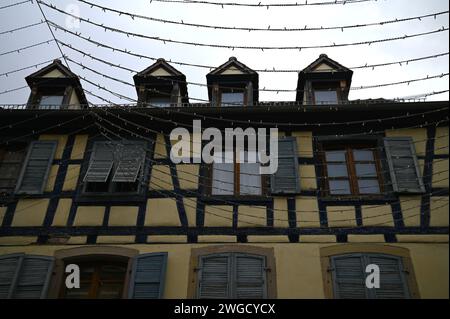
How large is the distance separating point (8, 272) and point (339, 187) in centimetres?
591

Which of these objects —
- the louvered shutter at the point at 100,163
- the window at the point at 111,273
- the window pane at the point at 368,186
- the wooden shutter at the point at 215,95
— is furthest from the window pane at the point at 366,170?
the louvered shutter at the point at 100,163

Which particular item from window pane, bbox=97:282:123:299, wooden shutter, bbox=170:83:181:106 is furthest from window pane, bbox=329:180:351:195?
window pane, bbox=97:282:123:299

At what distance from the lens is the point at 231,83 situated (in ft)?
34.1

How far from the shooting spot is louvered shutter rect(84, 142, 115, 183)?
8547 millimetres

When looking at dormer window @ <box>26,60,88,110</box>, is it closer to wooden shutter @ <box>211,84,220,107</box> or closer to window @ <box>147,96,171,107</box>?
window @ <box>147,96,171,107</box>

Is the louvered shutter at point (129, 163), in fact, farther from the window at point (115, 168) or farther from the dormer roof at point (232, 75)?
the dormer roof at point (232, 75)

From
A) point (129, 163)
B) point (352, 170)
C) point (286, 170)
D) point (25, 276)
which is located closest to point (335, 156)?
point (352, 170)

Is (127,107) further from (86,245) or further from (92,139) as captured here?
(86,245)

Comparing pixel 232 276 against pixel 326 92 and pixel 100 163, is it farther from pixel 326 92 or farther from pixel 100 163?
pixel 326 92

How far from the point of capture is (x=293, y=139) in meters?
8.89

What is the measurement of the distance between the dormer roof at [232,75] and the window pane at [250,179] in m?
2.34
